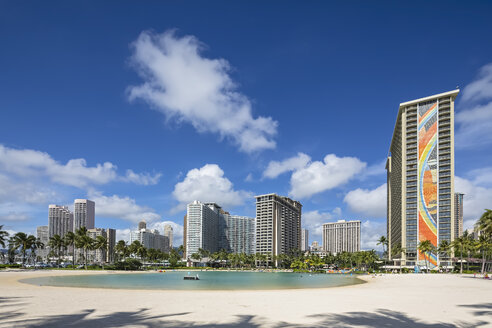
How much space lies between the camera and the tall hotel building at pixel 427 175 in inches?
5536

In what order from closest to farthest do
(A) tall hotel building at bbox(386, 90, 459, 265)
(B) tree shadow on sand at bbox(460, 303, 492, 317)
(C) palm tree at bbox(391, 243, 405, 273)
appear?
(B) tree shadow on sand at bbox(460, 303, 492, 317) < (A) tall hotel building at bbox(386, 90, 459, 265) < (C) palm tree at bbox(391, 243, 405, 273)

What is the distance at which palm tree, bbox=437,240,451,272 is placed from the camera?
121312 mm

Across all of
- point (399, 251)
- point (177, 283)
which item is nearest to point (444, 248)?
point (399, 251)

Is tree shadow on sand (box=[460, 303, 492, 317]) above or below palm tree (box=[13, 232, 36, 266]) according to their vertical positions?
above

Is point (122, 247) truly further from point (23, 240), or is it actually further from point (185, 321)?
point (185, 321)

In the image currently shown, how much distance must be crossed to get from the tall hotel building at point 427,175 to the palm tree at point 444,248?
12.5 ft

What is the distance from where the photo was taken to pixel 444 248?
121688 mm

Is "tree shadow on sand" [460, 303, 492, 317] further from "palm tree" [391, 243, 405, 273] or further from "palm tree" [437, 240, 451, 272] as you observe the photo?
"palm tree" [391, 243, 405, 273]

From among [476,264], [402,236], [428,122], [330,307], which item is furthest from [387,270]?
[330,307]

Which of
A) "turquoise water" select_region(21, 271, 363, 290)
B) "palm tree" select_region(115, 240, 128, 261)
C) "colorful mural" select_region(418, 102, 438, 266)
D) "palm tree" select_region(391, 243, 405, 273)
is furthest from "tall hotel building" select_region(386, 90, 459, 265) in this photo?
"palm tree" select_region(115, 240, 128, 261)

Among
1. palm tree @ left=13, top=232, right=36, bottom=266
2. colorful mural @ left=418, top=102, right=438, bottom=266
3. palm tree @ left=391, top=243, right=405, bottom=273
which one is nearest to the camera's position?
palm tree @ left=13, top=232, right=36, bottom=266

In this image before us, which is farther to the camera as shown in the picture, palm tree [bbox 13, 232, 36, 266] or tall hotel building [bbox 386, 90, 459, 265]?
tall hotel building [bbox 386, 90, 459, 265]

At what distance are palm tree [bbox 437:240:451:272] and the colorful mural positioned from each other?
5086 mm

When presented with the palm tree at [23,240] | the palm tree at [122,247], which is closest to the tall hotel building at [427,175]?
the palm tree at [122,247]
